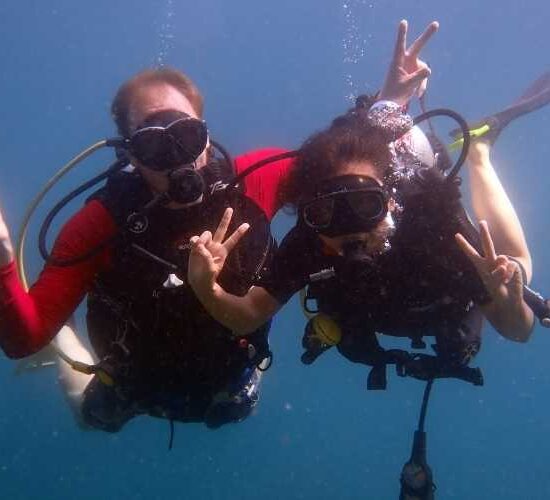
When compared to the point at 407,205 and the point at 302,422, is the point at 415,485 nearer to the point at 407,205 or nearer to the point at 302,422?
the point at 407,205

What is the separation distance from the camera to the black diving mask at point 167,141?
12.2 feet

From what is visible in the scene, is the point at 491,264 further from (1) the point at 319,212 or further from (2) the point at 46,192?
(2) the point at 46,192

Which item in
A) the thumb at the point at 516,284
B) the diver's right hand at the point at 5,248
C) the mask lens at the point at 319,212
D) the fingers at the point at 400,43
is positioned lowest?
the thumb at the point at 516,284

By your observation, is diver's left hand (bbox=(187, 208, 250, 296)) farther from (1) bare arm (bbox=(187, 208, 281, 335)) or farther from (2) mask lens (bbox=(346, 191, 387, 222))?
(2) mask lens (bbox=(346, 191, 387, 222))

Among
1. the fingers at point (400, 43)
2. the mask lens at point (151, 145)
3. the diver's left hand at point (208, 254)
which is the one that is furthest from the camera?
the fingers at point (400, 43)

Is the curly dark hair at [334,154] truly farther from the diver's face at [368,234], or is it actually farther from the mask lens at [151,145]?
the mask lens at [151,145]

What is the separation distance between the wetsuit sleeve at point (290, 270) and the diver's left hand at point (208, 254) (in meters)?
0.55

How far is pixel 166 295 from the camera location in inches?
166

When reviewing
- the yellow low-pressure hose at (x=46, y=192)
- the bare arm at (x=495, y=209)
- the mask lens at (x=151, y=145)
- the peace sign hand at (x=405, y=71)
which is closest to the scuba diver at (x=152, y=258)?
the mask lens at (x=151, y=145)

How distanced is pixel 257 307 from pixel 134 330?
3.79ft

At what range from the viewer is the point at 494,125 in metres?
5.55

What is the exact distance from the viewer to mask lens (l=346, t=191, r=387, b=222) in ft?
11.2

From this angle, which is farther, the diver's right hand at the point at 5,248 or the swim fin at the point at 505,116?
the swim fin at the point at 505,116

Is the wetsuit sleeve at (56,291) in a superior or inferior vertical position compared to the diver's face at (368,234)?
inferior
